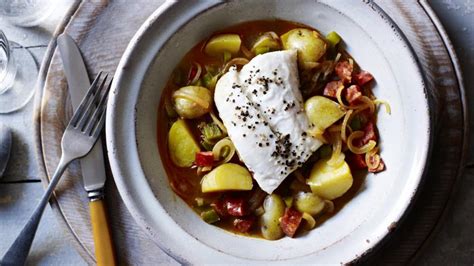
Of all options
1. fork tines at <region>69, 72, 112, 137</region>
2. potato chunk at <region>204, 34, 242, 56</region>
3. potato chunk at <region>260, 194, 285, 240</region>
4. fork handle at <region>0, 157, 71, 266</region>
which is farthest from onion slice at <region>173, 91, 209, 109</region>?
fork handle at <region>0, 157, 71, 266</region>

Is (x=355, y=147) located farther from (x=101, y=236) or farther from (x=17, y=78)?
(x=17, y=78)

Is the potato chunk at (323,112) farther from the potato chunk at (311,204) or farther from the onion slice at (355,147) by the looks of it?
the potato chunk at (311,204)

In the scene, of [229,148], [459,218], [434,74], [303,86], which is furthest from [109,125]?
[459,218]

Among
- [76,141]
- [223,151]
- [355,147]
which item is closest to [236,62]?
[223,151]

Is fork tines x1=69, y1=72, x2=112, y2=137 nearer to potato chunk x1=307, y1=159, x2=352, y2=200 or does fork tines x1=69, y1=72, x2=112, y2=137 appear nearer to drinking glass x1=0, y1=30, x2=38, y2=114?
drinking glass x1=0, y1=30, x2=38, y2=114

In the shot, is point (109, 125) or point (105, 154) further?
point (105, 154)

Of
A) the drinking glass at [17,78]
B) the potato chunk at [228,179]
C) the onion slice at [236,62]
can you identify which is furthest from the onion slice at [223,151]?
the drinking glass at [17,78]

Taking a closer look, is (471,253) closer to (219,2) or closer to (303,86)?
(303,86)
